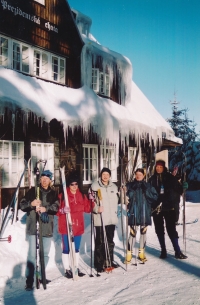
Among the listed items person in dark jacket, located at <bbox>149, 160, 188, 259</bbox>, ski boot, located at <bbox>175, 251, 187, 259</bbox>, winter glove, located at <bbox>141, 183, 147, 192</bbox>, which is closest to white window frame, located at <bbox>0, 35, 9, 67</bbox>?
person in dark jacket, located at <bbox>149, 160, 188, 259</bbox>

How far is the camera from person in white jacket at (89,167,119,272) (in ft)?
17.2

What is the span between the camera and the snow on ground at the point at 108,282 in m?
4.08

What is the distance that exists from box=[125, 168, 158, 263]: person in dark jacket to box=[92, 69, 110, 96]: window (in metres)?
7.64

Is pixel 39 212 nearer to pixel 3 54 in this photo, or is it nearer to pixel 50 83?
pixel 3 54

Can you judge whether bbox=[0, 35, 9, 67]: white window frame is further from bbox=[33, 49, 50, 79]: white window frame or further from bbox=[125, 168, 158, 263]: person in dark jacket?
bbox=[125, 168, 158, 263]: person in dark jacket

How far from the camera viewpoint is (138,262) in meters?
5.73

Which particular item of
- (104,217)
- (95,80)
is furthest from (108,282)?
(95,80)

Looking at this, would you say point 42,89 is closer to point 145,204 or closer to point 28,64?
point 28,64

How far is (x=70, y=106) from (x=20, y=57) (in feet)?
7.53

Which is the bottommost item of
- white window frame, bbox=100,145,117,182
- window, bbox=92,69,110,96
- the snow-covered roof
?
white window frame, bbox=100,145,117,182

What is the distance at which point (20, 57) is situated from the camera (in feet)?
32.8

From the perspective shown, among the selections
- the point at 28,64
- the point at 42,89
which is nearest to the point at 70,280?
the point at 42,89

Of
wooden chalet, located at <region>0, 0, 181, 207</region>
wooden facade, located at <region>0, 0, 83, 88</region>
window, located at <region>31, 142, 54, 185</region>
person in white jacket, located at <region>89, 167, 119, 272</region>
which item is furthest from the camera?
window, located at <region>31, 142, 54, 185</region>

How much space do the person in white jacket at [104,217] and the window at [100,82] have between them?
25.8 feet
